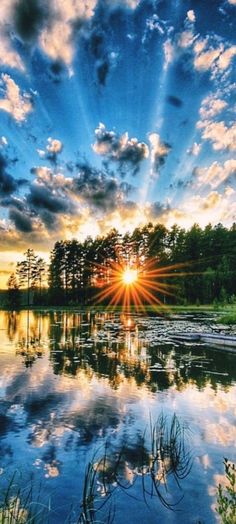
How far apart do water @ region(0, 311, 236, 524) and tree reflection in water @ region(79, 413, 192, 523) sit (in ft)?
0.07

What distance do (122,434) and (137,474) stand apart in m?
2.13

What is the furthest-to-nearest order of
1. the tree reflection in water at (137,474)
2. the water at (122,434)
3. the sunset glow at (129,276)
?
1. the sunset glow at (129,276)
2. the water at (122,434)
3. the tree reflection in water at (137,474)

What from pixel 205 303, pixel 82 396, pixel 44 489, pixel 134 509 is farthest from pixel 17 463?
pixel 205 303

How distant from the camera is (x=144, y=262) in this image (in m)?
93.0

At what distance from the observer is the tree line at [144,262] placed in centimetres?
7975

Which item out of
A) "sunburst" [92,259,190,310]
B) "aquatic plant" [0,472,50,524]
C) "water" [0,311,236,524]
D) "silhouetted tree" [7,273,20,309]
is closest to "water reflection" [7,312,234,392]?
"water" [0,311,236,524]

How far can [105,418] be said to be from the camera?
10.3m

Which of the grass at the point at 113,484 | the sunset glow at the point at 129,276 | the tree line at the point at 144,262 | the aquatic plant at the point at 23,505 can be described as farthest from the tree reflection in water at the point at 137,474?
the sunset glow at the point at 129,276

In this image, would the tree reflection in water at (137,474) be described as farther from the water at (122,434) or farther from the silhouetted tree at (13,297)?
the silhouetted tree at (13,297)

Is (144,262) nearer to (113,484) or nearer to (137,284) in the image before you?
(137,284)

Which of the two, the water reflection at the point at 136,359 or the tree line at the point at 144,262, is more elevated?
the tree line at the point at 144,262

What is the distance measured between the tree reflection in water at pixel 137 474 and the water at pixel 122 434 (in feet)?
0.07

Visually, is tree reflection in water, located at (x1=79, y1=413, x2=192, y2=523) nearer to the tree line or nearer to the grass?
the grass

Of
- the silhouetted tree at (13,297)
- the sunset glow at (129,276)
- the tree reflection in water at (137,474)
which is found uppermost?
the sunset glow at (129,276)
